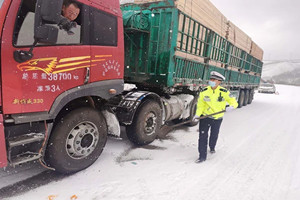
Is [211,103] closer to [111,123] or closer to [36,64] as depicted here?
[111,123]

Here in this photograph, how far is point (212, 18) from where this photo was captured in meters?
6.44

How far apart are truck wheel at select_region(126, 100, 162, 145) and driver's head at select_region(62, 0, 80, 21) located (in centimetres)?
216

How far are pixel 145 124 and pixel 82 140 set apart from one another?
1621mm

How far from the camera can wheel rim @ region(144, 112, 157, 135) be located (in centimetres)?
454

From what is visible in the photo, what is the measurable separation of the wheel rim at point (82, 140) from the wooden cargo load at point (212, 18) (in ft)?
10.4

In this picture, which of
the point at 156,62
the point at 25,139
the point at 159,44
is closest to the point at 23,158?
the point at 25,139

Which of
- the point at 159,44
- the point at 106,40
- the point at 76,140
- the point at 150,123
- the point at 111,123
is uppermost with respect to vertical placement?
the point at 159,44

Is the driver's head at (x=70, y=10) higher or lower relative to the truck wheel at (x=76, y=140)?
higher

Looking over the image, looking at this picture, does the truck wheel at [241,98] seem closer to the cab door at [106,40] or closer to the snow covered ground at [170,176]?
the snow covered ground at [170,176]

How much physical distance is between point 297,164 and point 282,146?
1.13 m

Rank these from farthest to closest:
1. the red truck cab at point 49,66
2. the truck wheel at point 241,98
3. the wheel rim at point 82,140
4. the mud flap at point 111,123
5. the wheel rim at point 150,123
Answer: the truck wheel at point 241,98 < the wheel rim at point 150,123 < the mud flap at point 111,123 < the wheel rim at point 82,140 < the red truck cab at point 49,66

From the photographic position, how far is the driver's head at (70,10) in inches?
102

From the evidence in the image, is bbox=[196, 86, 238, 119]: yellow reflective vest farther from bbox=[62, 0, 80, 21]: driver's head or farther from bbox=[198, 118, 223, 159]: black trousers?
bbox=[62, 0, 80, 21]: driver's head

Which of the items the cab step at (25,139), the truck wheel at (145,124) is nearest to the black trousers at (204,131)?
the truck wheel at (145,124)
